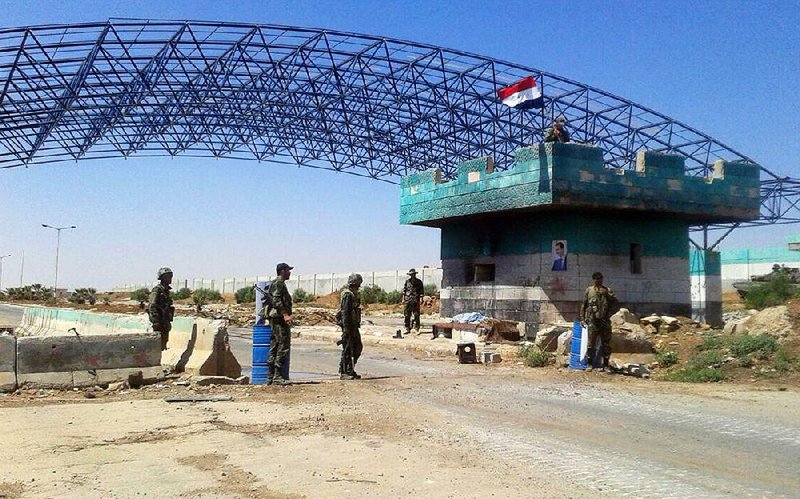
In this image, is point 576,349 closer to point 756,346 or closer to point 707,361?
point 707,361

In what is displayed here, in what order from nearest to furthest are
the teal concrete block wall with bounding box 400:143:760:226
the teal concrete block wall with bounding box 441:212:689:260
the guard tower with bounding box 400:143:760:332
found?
the teal concrete block wall with bounding box 400:143:760:226 < the guard tower with bounding box 400:143:760:332 < the teal concrete block wall with bounding box 441:212:689:260

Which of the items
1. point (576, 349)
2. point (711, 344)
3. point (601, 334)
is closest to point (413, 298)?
point (576, 349)

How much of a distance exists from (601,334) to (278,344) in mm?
5387

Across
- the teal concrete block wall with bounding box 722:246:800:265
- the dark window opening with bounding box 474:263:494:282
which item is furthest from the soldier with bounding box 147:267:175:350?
the teal concrete block wall with bounding box 722:246:800:265

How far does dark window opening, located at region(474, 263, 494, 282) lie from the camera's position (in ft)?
61.6

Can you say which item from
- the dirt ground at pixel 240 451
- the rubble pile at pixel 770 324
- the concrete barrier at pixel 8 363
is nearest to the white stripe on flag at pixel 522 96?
the rubble pile at pixel 770 324

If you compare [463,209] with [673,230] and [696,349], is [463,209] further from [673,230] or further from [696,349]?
[696,349]

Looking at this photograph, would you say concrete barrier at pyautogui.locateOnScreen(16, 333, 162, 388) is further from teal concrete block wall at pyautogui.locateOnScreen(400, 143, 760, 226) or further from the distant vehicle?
the distant vehicle

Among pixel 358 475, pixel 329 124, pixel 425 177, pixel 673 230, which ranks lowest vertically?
pixel 358 475

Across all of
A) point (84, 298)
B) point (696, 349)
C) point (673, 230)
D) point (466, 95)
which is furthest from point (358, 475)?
point (84, 298)

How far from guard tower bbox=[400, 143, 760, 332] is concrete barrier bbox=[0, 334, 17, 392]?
10.9 metres

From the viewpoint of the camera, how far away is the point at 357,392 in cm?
925

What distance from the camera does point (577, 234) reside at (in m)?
16.6

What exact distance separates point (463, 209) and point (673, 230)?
5578 millimetres
